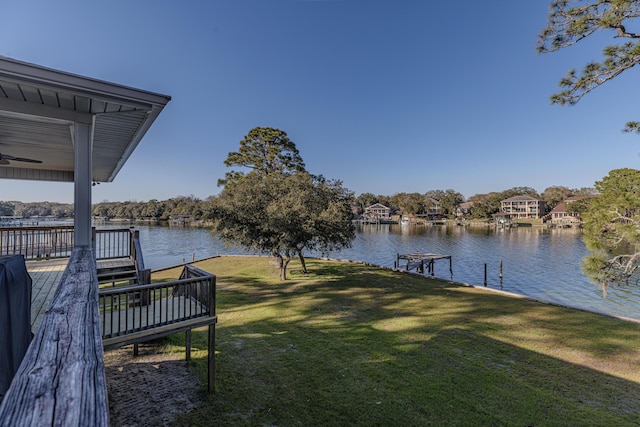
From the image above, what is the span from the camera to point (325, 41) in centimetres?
2092

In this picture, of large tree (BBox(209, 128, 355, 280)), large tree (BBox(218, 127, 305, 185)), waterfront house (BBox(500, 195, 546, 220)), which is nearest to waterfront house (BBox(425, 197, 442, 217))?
waterfront house (BBox(500, 195, 546, 220))

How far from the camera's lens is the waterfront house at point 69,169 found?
0.76 m

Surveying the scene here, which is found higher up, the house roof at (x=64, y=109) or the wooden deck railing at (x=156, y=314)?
the house roof at (x=64, y=109)

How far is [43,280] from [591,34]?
11858 millimetres

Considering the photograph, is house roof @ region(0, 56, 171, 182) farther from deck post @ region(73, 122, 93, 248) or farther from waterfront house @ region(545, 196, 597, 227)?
waterfront house @ region(545, 196, 597, 227)

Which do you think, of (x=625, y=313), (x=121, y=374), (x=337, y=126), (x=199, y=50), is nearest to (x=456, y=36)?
(x=337, y=126)

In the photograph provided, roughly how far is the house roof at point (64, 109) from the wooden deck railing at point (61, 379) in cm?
318

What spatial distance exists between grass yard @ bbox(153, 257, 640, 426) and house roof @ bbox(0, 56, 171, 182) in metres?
4.57

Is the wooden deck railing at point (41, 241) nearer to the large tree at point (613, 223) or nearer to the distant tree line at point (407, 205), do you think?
the large tree at point (613, 223)

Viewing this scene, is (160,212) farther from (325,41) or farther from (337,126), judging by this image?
(325,41)

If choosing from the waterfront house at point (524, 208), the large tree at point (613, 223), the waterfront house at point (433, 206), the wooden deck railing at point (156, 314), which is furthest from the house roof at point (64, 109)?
the waterfront house at point (433, 206)

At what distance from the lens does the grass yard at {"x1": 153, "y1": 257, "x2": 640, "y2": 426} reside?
179 inches

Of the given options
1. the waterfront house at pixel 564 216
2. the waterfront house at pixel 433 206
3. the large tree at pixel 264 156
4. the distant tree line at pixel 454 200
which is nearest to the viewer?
the large tree at pixel 264 156

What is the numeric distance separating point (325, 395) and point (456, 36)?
26345 millimetres
